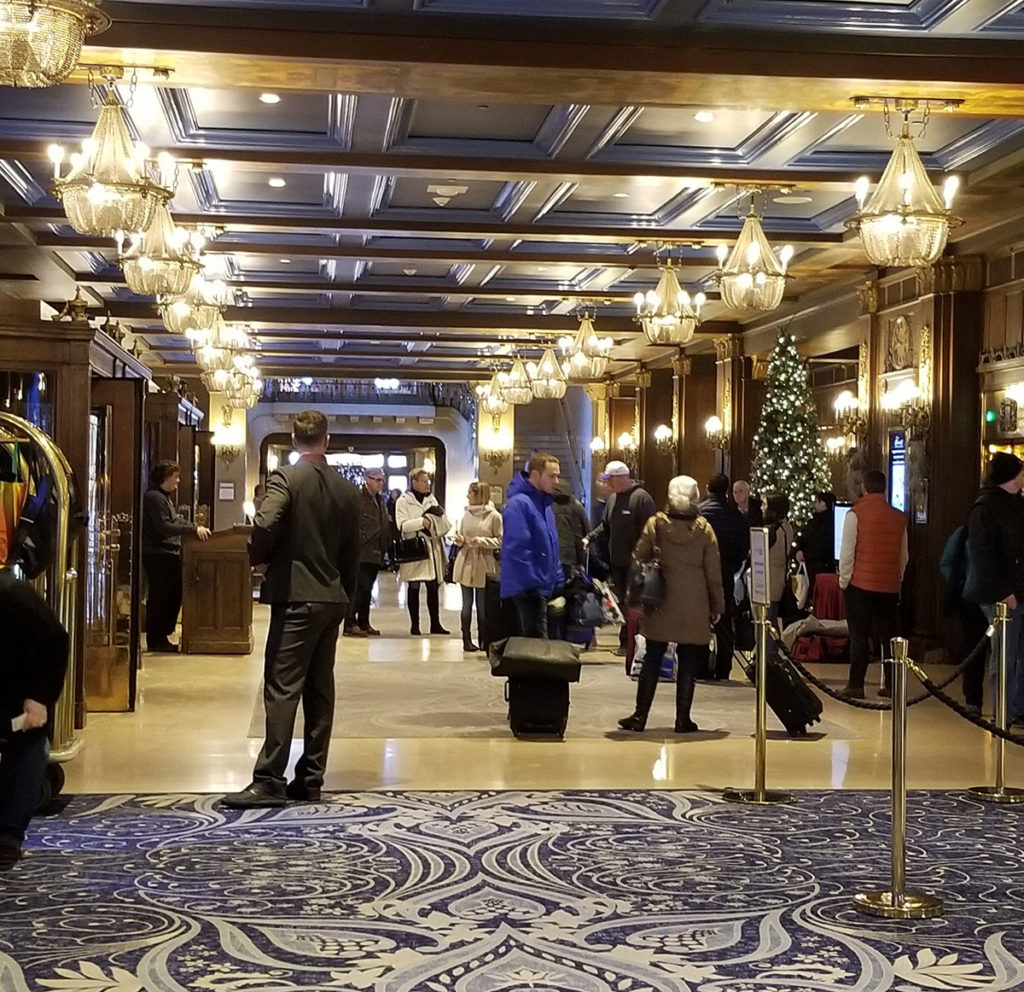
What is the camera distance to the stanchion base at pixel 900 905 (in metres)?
4.83

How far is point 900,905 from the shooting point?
4867 millimetres

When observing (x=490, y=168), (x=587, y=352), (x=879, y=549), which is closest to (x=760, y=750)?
(x=879, y=549)

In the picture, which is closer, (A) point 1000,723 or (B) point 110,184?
(A) point 1000,723

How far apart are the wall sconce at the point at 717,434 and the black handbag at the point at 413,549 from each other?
6.03 metres

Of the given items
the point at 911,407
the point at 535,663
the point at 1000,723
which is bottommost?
the point at 1000,723

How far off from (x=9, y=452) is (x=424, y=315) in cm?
1312

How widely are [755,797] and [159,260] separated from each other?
514 cm

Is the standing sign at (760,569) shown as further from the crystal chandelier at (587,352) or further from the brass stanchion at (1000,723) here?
the crystal chandelier at (587,352)

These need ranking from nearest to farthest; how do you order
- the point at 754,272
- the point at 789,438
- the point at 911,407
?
the point at 754,272
the point at 911,407
the point at 789,438

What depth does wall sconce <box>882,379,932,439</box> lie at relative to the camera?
13.0 metres

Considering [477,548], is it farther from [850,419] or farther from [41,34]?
[41,34]

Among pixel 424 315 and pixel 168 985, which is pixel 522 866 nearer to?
pixel 168 985

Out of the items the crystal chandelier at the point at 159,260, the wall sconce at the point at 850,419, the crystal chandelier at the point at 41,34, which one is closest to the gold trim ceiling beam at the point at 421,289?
the wall sconce at the point at 850,419

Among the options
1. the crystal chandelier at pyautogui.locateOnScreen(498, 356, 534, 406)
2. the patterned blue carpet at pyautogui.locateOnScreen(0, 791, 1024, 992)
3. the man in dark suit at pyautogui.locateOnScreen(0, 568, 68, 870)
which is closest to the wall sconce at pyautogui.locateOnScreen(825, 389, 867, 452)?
the crystal chandelier at pyautogui.locateOnScreen(498, 356, 534, 406)
